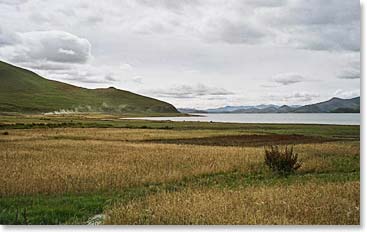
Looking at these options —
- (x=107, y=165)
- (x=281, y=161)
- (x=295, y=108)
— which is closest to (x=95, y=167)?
(x=107, y=165)

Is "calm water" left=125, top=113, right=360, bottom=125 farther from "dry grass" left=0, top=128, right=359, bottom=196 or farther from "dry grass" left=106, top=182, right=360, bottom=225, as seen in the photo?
"dry grass" left=106, top=182, right=360, bottom=225

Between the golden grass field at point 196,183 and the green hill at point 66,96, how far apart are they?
0.63 meters

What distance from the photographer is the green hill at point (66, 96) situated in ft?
20.2

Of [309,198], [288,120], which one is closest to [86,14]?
[288,120]

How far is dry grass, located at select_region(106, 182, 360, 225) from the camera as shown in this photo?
4703 millimetres

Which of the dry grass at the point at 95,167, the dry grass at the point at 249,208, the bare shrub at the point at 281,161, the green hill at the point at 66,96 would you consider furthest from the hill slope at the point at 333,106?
the green hill at the point at 66,96

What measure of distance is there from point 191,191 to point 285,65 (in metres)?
1.99

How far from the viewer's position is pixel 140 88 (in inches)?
238

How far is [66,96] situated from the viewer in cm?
645

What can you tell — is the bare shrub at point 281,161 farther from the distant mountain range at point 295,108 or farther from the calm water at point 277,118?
the distant mountain range at point 295,108

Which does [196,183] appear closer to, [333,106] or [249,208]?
[249,208]

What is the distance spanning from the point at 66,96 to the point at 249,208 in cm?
307

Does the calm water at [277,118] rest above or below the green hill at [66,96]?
below

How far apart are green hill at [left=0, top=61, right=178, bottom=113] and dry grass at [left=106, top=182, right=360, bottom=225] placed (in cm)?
161
